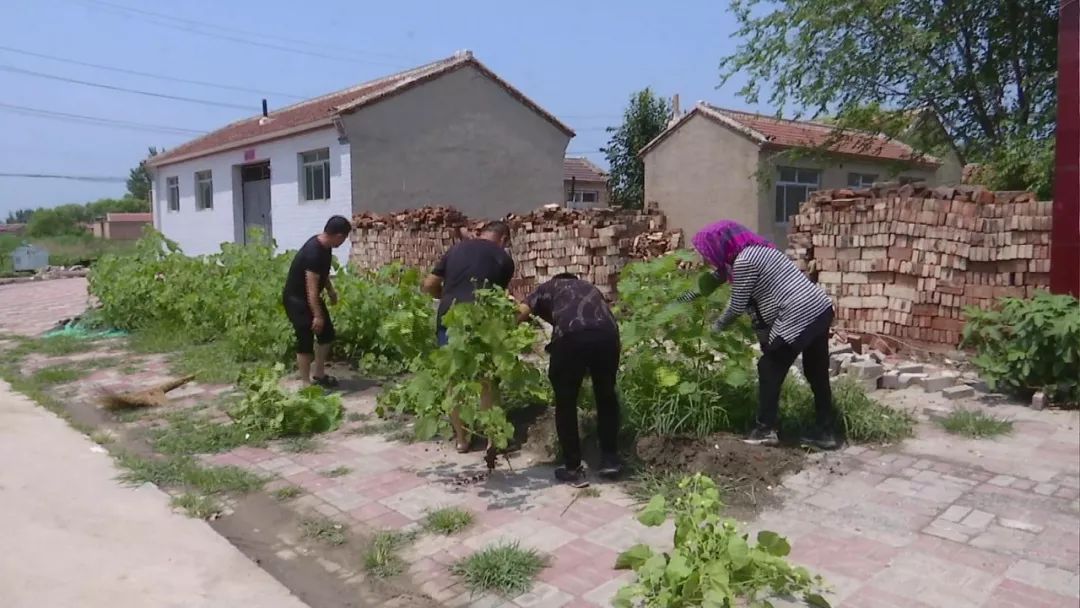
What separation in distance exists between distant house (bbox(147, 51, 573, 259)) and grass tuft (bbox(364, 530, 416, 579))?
43.8ft

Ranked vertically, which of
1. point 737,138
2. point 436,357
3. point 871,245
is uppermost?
point 737,138

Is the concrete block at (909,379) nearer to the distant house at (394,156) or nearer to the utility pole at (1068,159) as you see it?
the utility pole at (1068,159)

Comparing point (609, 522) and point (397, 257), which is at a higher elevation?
point (397, 257)

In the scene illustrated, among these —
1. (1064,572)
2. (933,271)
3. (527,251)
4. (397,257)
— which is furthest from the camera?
(397,257)

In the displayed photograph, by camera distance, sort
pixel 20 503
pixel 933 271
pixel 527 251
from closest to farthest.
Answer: pixel 20 503 → pixel 933 271 → pixel 527 251

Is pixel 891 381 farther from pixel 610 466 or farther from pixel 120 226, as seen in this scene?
pixel 120 226

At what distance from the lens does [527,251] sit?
12.5 metres

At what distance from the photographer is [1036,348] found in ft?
18.7

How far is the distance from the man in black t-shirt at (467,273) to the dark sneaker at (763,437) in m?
1.83

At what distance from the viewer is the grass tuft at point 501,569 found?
3.29 meters

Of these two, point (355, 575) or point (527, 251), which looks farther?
point (527, 251)

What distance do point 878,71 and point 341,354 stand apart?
10860 mm

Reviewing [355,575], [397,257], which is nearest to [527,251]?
[397,257]

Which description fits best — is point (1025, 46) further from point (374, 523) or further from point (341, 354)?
point (374, 523)
